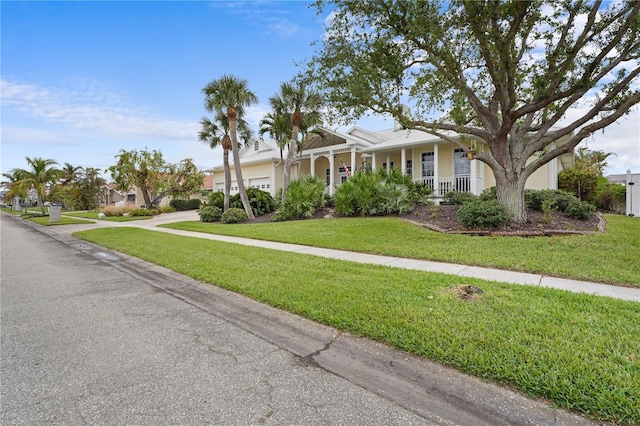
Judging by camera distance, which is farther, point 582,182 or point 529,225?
point 582,182

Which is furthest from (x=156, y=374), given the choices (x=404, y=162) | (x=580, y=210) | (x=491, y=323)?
(x=404, y=162)

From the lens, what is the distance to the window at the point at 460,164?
18234 mm

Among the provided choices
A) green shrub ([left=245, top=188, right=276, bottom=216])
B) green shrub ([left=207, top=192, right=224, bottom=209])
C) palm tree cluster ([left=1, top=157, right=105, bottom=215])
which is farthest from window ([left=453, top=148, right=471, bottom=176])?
palm tree cluster ([left=1, top=157, right=105, bottom=215])

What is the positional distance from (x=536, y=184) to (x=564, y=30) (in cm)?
1076

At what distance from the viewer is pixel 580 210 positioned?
35.4 ft

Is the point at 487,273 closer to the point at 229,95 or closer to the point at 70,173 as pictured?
the point at 229,95

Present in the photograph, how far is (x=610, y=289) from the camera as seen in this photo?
5.11m

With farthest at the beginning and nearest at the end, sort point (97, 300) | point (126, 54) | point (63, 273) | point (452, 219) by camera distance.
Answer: point (126, 54), point (452, 219), point (63, 273), point (97, 300)

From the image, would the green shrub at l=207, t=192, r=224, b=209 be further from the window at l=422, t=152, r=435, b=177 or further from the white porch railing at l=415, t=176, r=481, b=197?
the window at l=422, t=152, r=435, b=177

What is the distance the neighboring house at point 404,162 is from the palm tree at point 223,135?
4979 millimetres

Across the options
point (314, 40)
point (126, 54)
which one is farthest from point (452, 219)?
point (126, 54)

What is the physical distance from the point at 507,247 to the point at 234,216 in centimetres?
1404

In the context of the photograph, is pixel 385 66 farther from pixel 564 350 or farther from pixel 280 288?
pixel 564 350

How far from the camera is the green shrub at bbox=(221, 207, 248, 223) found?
1847 cm
